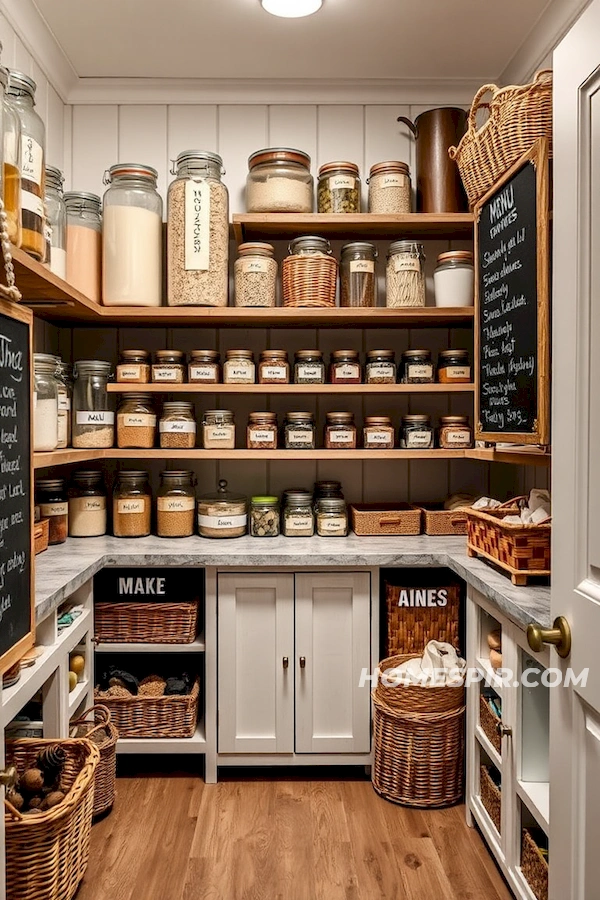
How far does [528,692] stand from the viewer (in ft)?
5.75

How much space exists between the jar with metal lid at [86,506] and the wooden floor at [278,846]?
86 cm

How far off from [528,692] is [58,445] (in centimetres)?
156

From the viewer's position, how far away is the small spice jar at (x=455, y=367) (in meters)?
2.66

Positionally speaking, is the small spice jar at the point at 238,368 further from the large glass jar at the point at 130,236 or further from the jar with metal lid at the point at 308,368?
the large glass jar at the point at 130,236

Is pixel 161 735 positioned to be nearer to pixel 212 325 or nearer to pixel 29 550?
pixel 29 550

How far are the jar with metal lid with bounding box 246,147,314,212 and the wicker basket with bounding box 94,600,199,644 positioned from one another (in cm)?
143

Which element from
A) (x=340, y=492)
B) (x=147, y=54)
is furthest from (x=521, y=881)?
(x=147, y=54)

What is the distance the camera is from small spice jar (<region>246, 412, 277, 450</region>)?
2.64m

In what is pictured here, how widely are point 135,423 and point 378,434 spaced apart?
2.89ft

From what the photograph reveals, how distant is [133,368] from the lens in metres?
2.61

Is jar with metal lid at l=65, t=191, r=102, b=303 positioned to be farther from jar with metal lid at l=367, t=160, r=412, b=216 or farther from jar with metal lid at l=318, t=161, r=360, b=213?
jar with metal lid at l=367, t=160, r=412, b=216

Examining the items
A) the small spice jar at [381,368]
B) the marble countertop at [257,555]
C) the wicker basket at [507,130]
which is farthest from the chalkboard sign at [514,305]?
the small spice jar at [381,368]

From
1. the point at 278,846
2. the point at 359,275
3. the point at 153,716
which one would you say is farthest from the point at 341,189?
the point at 278,846

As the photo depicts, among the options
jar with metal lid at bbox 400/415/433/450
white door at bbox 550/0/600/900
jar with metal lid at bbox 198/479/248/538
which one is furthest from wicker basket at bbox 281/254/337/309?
white door at bbox 550/0/600/900
